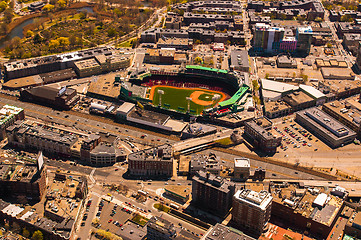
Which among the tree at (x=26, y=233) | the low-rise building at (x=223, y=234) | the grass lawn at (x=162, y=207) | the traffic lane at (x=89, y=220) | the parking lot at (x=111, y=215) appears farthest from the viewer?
the grass lawn at (x=162, y=207)

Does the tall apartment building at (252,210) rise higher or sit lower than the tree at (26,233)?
higher

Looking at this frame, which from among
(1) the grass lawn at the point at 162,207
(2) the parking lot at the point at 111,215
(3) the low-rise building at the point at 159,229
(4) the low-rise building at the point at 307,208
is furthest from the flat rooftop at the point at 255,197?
(2) the parking lot at the point at 111,215

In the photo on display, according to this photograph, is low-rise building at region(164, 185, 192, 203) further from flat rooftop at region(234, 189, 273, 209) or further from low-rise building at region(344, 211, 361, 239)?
low-rise building at region(344, 211, 361, 239)

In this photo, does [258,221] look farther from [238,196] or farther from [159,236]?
[159,236]

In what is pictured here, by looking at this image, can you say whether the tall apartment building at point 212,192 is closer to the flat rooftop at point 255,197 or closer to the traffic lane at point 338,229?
the flat rooftop at point 255,197

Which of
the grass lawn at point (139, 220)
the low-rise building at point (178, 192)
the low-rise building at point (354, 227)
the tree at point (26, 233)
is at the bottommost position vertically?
the tree at point (26, 233)

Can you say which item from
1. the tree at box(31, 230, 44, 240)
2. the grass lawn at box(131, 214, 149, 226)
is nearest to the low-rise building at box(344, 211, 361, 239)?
the grass lawn at box(131, 214, 149, 226)

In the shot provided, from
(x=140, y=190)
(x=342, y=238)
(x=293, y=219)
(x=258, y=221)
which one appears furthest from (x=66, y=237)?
(x=342, y=238)
